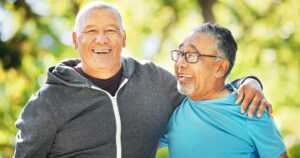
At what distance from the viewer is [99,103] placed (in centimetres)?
298

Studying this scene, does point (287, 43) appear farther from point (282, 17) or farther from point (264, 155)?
point (264, 155)

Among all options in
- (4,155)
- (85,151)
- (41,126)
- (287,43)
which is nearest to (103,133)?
(85,151)

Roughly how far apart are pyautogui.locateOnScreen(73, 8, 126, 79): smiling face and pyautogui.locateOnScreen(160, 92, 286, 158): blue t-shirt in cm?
55

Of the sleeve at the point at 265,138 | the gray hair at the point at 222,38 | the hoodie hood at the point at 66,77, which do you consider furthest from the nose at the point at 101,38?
the sleeve at the point at 265,138

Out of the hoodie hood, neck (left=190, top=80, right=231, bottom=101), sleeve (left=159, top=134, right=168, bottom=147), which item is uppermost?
the hoodie hood

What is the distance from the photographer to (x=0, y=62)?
768 centimetres

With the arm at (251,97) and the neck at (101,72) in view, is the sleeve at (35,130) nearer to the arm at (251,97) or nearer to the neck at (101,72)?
the neck at (101,72)

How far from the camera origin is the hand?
2.77m

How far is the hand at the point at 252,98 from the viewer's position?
109 inches

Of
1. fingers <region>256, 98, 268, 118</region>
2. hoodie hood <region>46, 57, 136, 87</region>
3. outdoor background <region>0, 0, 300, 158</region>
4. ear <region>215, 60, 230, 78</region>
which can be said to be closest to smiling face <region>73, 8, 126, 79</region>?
hoodie hood <region>46, 57, 136, 87</region>

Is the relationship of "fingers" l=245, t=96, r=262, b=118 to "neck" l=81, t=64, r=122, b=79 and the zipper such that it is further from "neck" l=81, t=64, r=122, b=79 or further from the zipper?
"neck" l=81, t=64, r=122, b=79

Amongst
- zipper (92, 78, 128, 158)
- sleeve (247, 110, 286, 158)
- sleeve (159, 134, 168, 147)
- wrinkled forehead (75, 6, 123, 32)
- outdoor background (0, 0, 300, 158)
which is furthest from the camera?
outdoor background (0, 0, 300, 158)

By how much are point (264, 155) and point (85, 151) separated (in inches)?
38.2

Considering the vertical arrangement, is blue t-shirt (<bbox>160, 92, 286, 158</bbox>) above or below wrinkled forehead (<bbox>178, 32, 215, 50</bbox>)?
below
